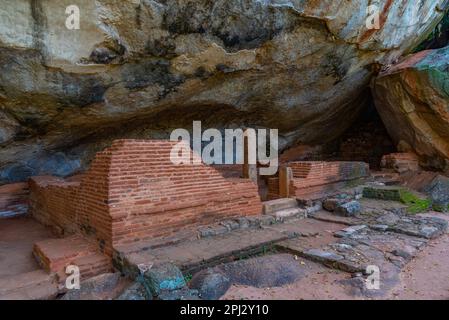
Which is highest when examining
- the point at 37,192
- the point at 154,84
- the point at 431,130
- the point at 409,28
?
the point at 409,28

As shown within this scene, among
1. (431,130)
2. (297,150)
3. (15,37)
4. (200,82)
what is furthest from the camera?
(297,150)

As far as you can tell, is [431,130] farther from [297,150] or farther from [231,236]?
[231,236]

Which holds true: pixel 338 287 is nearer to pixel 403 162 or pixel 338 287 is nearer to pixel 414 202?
pixel 414 202

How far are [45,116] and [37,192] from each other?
1953 mm

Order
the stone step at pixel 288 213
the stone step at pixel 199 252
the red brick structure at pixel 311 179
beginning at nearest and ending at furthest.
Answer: the stone step at pixel 199 252 → the stone step at pixel 288 213 → the red brick structure at pixel 311 179

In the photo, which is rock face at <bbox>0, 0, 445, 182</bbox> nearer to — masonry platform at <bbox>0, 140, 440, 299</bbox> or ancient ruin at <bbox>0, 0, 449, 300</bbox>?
ancient ruin at <bbox>0, 0, 449, 300</bbox>

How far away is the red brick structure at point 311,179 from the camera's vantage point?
7.38m

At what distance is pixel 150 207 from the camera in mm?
4559

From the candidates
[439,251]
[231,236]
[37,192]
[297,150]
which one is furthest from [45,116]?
[297,150]

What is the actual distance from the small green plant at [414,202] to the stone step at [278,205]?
2.69m

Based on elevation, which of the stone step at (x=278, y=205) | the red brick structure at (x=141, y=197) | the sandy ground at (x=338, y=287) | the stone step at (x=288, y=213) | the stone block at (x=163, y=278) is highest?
the red brick structure at (x=141, y=197)

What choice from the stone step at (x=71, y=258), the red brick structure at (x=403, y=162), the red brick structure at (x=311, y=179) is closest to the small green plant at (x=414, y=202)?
the red brick structure at (x=311, y=179)

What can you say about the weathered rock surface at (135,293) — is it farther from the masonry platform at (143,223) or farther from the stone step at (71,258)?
the stone step at (71,258)

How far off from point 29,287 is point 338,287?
11.5ft
